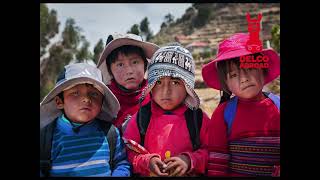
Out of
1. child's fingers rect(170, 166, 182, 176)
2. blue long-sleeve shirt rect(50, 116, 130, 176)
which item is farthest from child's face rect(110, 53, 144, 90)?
child's fingers rect(170, 166, 182, 176)

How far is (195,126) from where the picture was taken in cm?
438

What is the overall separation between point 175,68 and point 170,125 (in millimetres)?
547

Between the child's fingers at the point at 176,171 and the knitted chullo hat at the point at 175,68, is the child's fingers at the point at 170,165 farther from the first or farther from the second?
the knitted chullo hat at the point at 175,68

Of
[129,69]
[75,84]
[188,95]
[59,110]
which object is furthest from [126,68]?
[59,110]

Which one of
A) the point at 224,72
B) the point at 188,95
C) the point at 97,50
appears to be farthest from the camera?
the point at 97,50

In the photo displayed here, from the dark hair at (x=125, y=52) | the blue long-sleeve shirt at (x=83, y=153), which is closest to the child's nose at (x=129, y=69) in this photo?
the dark hair at (x=125, y=52)

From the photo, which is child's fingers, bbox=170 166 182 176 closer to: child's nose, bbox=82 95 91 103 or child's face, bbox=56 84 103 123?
child's face, bbox=56 84 103 123

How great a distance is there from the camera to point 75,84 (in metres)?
4.29

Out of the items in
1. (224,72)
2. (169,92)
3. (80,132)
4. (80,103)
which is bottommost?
(80,132)

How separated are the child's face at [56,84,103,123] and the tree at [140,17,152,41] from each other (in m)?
0.79

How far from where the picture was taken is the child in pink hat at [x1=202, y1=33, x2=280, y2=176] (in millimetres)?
Answer: 4383

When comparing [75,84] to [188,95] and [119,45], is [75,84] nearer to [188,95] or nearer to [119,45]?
[119,45]
